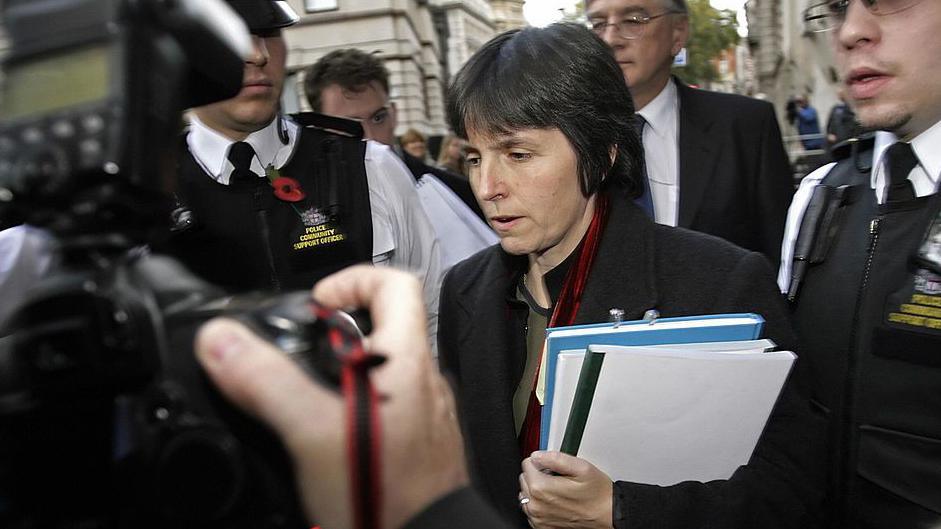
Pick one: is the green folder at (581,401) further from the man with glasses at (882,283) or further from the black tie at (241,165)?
the black tie at (241,165)

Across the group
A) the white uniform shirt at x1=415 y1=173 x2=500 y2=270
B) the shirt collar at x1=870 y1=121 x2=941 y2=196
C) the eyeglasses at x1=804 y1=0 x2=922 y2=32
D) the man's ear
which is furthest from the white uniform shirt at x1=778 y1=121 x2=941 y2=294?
the man's ear

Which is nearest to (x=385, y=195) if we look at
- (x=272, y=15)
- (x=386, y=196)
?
(x=386, y=196)

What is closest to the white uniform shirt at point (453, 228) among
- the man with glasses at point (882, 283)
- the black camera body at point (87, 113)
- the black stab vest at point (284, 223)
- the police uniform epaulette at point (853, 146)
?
the black stab vest at point (284, 223)

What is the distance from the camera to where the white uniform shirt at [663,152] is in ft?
10.5

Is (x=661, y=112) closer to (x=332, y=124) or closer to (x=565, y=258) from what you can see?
(x=332, y=124)

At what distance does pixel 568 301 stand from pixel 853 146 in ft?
2.96

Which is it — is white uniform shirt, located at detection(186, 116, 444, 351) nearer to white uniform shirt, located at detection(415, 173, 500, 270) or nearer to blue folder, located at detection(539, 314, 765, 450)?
white uniform shirt, located at detection(415, 173, 500, 270)

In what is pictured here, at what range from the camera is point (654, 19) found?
10.8ft

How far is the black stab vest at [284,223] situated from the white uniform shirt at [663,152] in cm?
128

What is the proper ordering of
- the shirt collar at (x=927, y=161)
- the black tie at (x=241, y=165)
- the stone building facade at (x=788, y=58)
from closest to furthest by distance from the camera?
the shirt collar at (x=927, y=161) < the black tie at (x=241, y=165) < the stone building facade at (x=788, y=58)

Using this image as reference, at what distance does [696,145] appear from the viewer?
3.17m

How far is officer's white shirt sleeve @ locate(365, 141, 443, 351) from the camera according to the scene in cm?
263

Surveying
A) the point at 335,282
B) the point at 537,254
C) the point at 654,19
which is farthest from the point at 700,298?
the point at 654,19

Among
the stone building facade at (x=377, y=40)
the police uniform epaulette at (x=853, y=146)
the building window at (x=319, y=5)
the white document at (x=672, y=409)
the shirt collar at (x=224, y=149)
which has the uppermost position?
the building window at (x=319, y=5)
